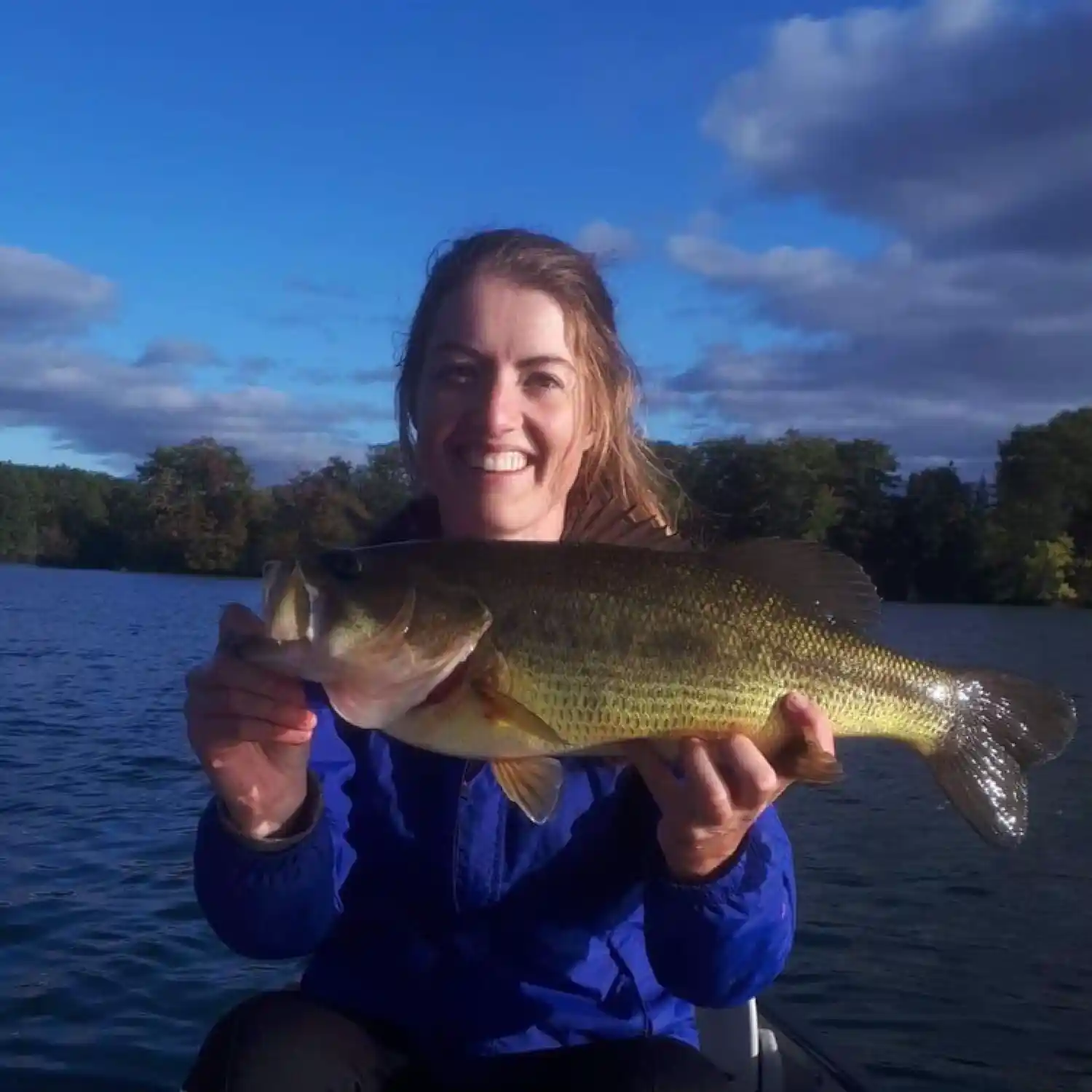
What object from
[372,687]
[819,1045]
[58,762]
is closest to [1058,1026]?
[819,1045]

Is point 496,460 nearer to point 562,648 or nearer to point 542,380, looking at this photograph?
point 542,380

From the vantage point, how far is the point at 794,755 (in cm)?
294

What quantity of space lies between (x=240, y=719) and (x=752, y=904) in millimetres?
1361

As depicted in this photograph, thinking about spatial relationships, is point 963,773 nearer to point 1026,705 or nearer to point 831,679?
point 1026,705

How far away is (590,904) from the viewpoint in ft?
10.9

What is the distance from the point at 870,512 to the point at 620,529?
217 feet

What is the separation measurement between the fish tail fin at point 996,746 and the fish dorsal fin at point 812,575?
0.41m

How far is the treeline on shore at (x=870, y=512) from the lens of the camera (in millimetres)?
53375

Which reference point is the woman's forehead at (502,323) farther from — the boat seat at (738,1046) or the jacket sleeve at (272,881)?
the boat seat at (738,1046)

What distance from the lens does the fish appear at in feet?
9.11

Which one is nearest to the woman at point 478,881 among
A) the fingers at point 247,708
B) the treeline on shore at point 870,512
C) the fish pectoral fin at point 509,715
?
the fingers at point 247,708

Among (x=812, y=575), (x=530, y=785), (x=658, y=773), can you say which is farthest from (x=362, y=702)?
(x=812, y=575)

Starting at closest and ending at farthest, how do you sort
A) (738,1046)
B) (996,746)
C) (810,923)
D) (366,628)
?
1. (366,628)
2. (996,746)
3. (738,1046)
4. (810,923)

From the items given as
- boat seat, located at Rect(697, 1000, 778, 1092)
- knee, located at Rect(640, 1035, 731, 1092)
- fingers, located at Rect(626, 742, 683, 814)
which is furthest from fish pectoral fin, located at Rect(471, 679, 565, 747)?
boat seat, located at Rect(697, 1000, 778, 1092)
